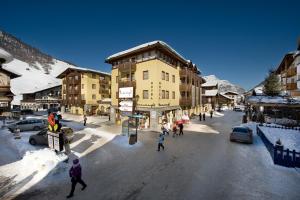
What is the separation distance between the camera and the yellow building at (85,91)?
4281 centimetres

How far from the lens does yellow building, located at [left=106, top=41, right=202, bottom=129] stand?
24.4 m

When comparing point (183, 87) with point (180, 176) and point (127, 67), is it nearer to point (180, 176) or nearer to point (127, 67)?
point (127, 67)

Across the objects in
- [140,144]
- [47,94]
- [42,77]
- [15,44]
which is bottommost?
[140,144]

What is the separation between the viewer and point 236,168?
10562 millimetres

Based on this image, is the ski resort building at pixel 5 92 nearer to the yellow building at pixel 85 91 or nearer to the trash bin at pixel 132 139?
the yellow building at pixel 85 91

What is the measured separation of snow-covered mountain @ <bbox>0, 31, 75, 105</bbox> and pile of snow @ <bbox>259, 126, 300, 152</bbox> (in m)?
119

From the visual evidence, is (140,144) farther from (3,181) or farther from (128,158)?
(3,181)

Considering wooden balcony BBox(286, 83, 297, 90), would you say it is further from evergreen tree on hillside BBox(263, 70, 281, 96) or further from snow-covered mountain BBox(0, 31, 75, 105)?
snow-covered mountain BBox(0, 31, 75, 105)

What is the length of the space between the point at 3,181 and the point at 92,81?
37.0 meters

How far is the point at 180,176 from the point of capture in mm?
9539

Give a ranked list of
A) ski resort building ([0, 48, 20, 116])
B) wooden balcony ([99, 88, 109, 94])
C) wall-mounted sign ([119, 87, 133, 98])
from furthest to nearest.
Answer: wooden balcony ([99, 88, 109, 94])
ski resort building ([0, 48, 20, 116])
wall-mounted sign ([119, 87, 133, 98])

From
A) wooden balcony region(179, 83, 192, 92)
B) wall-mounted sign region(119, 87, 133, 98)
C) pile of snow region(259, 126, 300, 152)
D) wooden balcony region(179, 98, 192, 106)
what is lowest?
pile of snow region(259, 126, 300, 152)

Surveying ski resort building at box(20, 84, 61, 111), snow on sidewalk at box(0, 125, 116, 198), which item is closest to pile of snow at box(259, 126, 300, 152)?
snow on sidewalk at box(0, 125, 116, 198)

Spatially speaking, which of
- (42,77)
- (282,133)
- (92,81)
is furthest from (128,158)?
(42,77)
